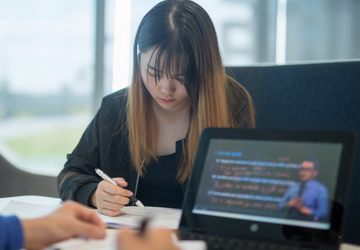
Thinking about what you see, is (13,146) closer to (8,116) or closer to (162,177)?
(8,116)

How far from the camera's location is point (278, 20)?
2.33 metres

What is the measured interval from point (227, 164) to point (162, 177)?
414 millimetres

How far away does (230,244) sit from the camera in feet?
1.45

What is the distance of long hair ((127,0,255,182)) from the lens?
0.80 m

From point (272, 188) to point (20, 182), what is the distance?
3.89ft

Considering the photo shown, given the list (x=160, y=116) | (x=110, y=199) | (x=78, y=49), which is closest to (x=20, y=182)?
(x=160, y=116)

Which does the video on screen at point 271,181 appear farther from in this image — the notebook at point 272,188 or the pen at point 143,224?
the pen at point 143,224

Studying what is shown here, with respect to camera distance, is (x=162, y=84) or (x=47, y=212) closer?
(x=47, y=212)

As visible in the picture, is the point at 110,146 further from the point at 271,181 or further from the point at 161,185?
the point at 271,181

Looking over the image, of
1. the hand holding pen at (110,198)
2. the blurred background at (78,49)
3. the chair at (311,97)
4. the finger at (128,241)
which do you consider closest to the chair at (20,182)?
the blurred background at (78,49)

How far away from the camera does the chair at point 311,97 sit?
0.93m

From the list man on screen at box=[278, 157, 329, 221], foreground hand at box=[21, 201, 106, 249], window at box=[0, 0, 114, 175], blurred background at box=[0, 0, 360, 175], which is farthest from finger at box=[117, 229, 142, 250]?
window at box=[0, 0, 114, 175]

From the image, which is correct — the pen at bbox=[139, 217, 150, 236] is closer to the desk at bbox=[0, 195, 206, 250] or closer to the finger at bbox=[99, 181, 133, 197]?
the desk at bbox=[0, 195, 206, 250]

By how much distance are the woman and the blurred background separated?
0.90 meters
